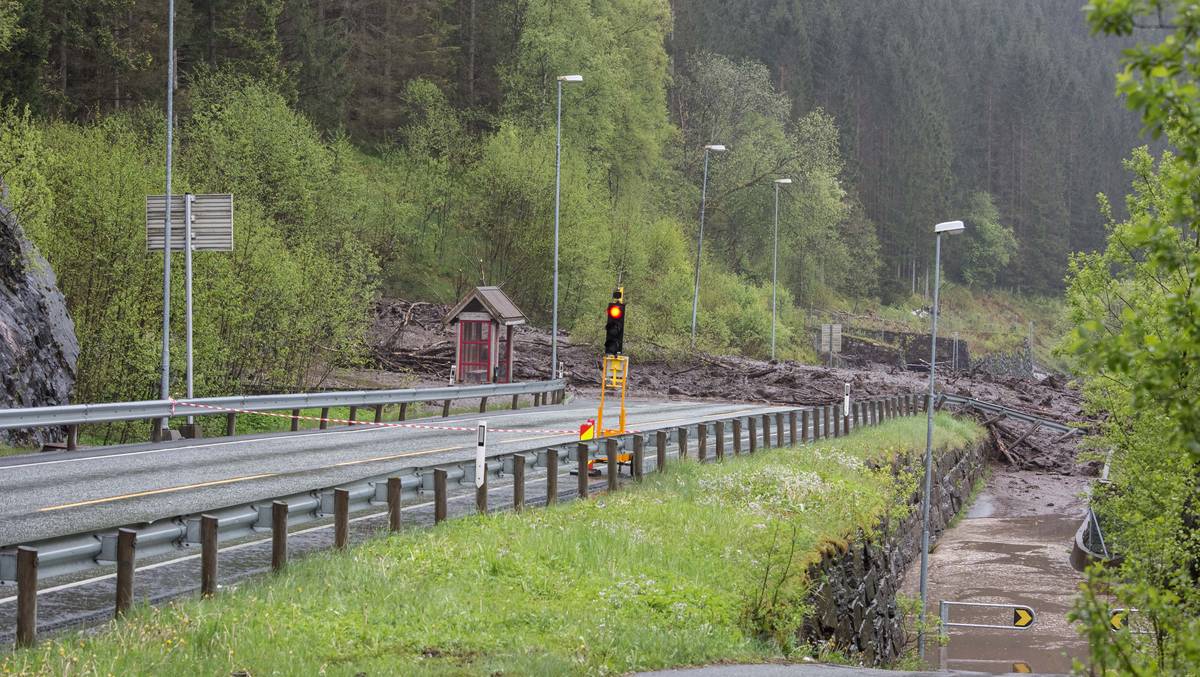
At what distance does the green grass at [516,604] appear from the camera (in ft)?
30.9

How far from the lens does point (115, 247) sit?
29.7 m

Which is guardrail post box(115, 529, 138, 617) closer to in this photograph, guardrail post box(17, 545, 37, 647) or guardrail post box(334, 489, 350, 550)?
guardrail post box(17, 545, 37, 647)

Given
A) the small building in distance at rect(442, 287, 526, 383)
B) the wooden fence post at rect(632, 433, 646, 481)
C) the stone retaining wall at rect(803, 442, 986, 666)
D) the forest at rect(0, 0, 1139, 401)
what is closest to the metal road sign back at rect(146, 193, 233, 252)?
the forest at rect(0, 0, 1139, 401)

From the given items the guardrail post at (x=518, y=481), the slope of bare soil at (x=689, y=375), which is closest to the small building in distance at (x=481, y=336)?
the slope of bare soil at (x=689, y=375)

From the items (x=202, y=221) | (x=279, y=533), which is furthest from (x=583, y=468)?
(x=202, y=221)

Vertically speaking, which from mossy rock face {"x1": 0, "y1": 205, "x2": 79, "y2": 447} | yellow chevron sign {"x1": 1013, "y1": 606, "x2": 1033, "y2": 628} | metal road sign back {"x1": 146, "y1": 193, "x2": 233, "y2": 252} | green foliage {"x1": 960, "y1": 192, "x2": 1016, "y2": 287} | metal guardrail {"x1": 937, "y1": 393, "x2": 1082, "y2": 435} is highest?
green foliage {"x1": 960, "y1": 192, "x2": 1016, "y2": 287}

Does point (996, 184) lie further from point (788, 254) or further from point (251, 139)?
point (251, 139)

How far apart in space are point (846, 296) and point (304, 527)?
94154 millimetres

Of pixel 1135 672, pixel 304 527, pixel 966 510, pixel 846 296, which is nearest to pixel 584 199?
pixel 966 510

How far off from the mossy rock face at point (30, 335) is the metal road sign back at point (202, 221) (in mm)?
2271

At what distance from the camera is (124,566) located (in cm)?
1014

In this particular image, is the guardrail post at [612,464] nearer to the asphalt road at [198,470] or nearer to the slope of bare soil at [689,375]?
the asphalt road at [198,470]

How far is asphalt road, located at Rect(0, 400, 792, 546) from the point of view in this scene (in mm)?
15203

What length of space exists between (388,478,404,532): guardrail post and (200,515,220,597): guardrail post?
3351mm
